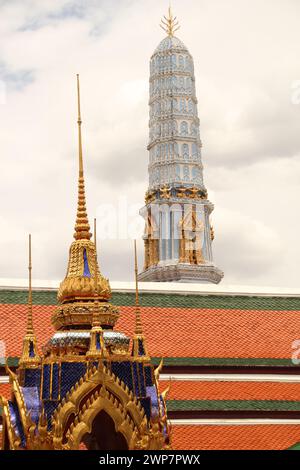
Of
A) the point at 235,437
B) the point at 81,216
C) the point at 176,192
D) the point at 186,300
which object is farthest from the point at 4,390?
the point at 176,192

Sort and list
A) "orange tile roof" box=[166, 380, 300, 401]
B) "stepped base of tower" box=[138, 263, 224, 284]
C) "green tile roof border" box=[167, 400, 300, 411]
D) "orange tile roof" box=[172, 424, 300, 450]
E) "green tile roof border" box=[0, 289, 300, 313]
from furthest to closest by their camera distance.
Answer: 1. "stepped base of tower" box=[138, 263, 224, 284]
2. "green tile roof border" box=[0, 289, 300, 313]
3. "orange tile roof" box=[166, 380, 300, 401]
4. "green tile roof border" box=[167, 400, 300, 411]
5. "orange tile roof" box=[172, 424, 300, 450]

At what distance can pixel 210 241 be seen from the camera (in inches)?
1518

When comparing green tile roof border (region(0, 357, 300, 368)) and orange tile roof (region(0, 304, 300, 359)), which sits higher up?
orange tile roof (region(0, 304, 300, 359))

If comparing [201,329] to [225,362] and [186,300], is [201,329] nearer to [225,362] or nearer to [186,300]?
[186,300]

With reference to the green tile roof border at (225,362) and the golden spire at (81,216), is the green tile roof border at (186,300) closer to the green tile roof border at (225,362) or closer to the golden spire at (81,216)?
the green tile roof border at (225,362)

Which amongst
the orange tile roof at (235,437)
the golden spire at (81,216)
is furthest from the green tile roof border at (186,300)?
the golden spire at (81,216)

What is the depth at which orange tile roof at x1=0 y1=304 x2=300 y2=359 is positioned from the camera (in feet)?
67.9

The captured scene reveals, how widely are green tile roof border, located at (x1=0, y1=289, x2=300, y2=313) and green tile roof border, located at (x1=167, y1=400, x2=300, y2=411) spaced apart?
2.73 m

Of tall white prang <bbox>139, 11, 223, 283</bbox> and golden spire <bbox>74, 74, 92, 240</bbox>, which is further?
tall white prang <bbox>139, 11, 223, 283</bbox>

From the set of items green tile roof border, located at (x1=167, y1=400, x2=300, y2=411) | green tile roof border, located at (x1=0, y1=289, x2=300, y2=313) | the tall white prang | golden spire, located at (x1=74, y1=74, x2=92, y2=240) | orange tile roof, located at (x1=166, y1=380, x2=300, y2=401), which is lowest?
green tile roof border, located at (x1=167, y1=400, x2=300, y2=411)

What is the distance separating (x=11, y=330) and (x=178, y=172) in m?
18.9

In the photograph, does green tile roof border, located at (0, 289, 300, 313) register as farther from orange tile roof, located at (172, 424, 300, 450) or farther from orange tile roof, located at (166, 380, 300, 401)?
orange tile roof, located at (172, 424, 300, 450)

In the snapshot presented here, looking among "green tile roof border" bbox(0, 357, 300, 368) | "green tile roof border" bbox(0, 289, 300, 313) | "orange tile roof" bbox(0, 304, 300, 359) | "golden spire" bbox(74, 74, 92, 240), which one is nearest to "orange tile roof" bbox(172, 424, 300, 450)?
"green tile roof border" bbox(0, 357, 300, 368)
